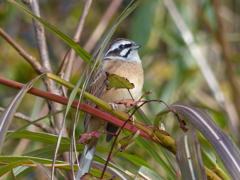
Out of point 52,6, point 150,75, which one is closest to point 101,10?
point 52,6

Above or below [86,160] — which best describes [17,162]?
below

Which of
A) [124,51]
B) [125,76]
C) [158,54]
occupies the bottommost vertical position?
[125,76]

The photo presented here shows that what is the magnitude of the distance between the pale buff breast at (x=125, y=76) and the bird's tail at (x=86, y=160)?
24.4 inches

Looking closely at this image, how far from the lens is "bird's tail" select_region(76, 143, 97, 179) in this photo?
1.62 metres

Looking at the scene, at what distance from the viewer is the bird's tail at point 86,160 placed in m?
1.62

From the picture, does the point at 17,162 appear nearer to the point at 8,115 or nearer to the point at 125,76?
the point at 8,115

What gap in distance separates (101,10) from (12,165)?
4181 mm

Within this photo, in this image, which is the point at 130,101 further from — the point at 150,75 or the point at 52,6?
the point at 52,6

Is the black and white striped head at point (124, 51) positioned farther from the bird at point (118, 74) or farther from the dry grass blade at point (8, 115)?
the dry grass blade at point (8, 115)

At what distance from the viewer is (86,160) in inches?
66.9

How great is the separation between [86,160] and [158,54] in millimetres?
3600

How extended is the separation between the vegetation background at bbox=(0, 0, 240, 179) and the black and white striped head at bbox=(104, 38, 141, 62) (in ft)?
1.31

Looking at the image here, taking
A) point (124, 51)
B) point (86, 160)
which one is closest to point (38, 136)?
point (86, 160)

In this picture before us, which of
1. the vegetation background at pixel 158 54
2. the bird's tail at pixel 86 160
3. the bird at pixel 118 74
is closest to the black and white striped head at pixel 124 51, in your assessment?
the bird at pixel 118 74
